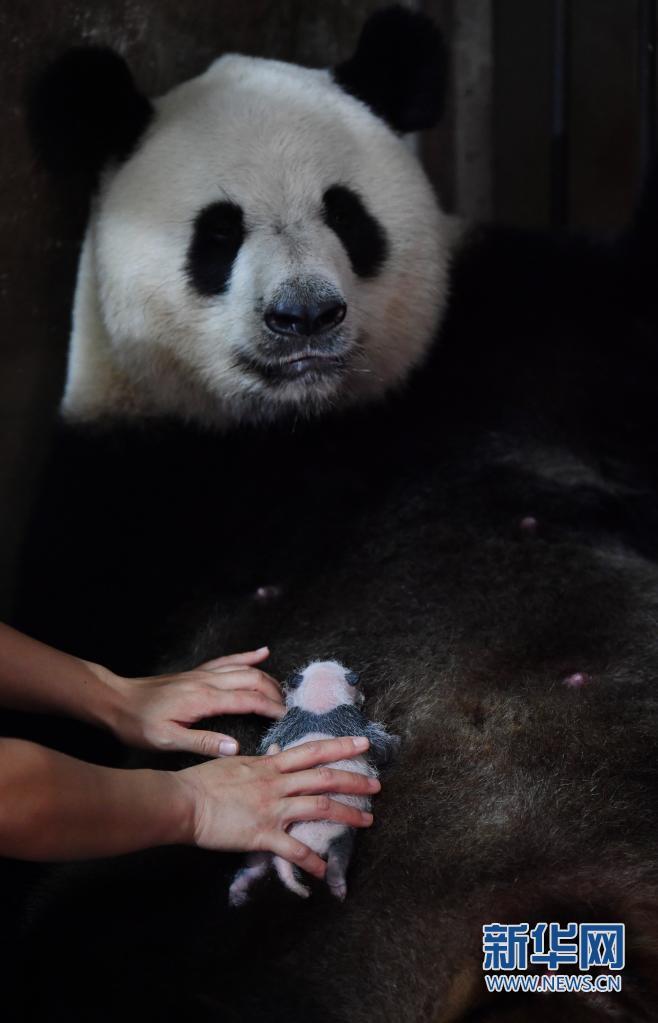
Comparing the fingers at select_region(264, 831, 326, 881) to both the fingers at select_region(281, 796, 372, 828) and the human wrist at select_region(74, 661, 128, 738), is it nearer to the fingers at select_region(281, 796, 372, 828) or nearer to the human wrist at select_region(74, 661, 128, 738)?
the fingers at select_region(281, 796, 372, 828)

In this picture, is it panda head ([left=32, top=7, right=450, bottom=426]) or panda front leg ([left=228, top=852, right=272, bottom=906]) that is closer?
panda front leg ([left=228, top=852, right=272, bottom=906])

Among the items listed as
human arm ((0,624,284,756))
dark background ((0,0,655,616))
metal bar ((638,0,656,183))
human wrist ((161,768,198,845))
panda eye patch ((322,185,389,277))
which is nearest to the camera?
human wrist ((161,768,198,845))

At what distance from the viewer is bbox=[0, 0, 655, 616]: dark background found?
2.93 meters

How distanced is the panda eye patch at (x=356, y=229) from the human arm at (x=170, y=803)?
1185 mm

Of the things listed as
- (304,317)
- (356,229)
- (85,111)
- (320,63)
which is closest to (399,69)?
(356,229)

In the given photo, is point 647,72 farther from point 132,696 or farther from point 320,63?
point 132,696

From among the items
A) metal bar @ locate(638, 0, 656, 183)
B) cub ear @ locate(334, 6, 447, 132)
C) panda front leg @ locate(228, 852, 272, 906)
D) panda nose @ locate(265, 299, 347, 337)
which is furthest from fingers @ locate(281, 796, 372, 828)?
metal bar @ locate(638, 0, 656, 183)

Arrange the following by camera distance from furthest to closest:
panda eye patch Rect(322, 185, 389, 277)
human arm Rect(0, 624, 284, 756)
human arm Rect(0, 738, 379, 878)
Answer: panda eye patch Rect(322, 185, 389, 277)
human arm Rect(0, 624, 284, 756)
human arm Rect(0, 738, 379, 878)

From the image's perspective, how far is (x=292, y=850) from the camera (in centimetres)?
203

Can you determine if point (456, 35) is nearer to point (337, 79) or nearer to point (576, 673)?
point (337, 79)

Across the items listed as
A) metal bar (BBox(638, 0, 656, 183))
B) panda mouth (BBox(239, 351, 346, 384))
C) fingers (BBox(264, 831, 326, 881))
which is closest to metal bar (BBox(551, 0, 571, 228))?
metal bar (BBox(638, 0, 656, 183))

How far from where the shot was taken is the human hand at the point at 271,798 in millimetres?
2033

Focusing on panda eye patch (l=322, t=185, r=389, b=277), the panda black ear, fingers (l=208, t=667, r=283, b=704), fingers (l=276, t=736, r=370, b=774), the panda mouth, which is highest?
the panda black ear

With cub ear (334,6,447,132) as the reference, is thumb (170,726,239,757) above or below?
below
